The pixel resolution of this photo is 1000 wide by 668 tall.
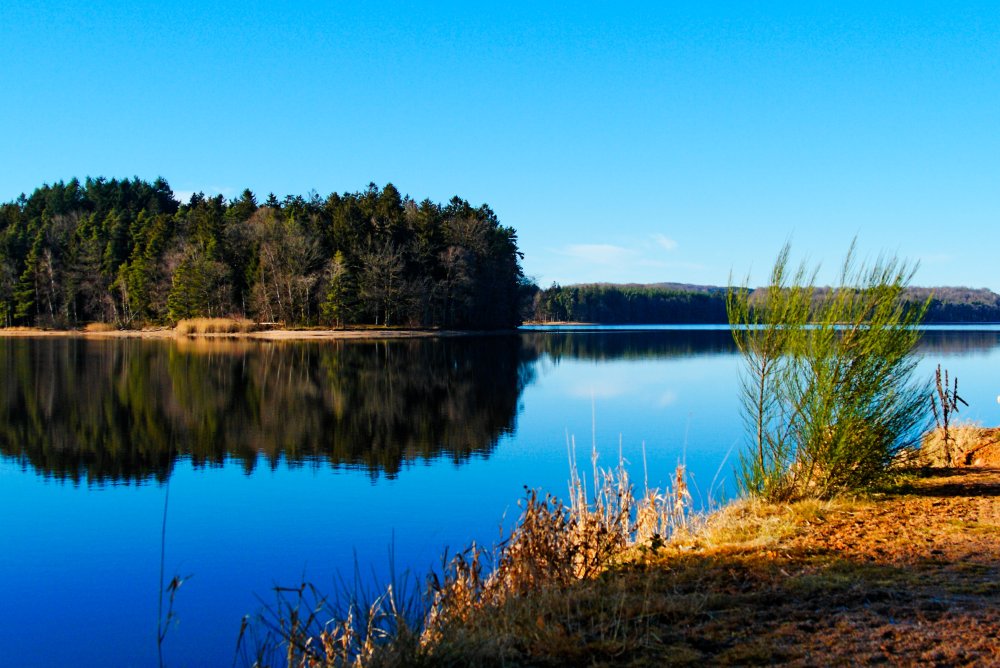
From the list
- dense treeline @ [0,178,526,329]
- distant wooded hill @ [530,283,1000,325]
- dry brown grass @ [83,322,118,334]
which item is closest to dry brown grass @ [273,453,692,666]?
dense treeline @ [0,178,526,329]

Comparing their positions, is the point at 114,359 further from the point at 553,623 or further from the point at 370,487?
the point at 553,623

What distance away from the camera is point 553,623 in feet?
16.5

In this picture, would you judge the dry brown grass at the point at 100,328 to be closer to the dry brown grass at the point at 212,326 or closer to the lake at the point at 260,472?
the dry brown grass at the point at 212,326

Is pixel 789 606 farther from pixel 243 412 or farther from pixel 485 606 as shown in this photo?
pixel 243 412

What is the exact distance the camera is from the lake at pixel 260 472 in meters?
8.16

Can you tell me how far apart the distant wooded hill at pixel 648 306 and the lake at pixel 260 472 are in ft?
328

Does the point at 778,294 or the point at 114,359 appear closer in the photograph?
the point at 778,294

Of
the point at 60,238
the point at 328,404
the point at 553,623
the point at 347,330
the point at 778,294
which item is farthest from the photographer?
the point at 60,238

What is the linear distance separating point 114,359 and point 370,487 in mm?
32693

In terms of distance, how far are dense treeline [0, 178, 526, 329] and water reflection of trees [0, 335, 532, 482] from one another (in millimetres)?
29884

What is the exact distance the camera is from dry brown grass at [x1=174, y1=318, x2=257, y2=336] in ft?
232

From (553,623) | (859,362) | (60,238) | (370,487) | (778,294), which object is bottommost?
(370,487)

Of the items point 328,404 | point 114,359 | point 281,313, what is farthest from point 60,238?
point 328,404

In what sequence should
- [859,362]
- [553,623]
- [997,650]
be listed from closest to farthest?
[997,650] < [553,623] < [859,362]
